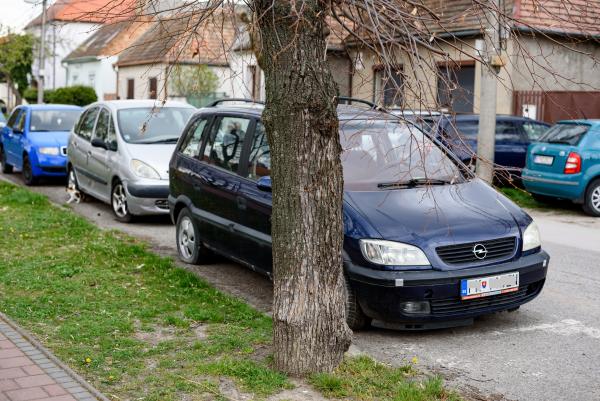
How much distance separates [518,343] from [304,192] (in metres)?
2.28

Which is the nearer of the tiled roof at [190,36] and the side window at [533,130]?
the tiled roof at [190,36]

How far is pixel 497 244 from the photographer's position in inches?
254

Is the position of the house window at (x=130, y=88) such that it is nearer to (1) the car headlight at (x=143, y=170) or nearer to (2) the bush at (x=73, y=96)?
(2) the bush at (x=73, y=96)

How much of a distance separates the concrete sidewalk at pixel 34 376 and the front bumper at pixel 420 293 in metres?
2.14

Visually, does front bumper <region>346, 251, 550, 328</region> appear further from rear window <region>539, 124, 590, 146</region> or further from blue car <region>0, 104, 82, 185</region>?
blue car <region>0, 104, 82, 185</region>

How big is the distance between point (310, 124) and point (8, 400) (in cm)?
236

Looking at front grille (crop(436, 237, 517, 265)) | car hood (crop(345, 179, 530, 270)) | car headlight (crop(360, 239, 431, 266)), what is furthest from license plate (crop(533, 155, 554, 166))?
car headlight (crop(360, 239, 431, 266))

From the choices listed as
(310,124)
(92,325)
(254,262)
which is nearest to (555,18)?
(310,124)

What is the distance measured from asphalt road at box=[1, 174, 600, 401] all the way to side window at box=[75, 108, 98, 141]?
5.59 m

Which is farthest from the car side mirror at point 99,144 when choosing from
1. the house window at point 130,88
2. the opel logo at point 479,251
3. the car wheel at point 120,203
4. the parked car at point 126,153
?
the house window at point 130,88

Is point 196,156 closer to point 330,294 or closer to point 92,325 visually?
point 92,325

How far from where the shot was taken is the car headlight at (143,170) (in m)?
11.8

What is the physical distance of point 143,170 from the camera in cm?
1185

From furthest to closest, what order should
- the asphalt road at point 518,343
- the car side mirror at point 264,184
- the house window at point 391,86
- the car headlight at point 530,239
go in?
1. the car side mirror at point 264,184
2. the car headlight at point 530,239
3. the asphalt road at point 518,343
4. the house window at point 391,86
